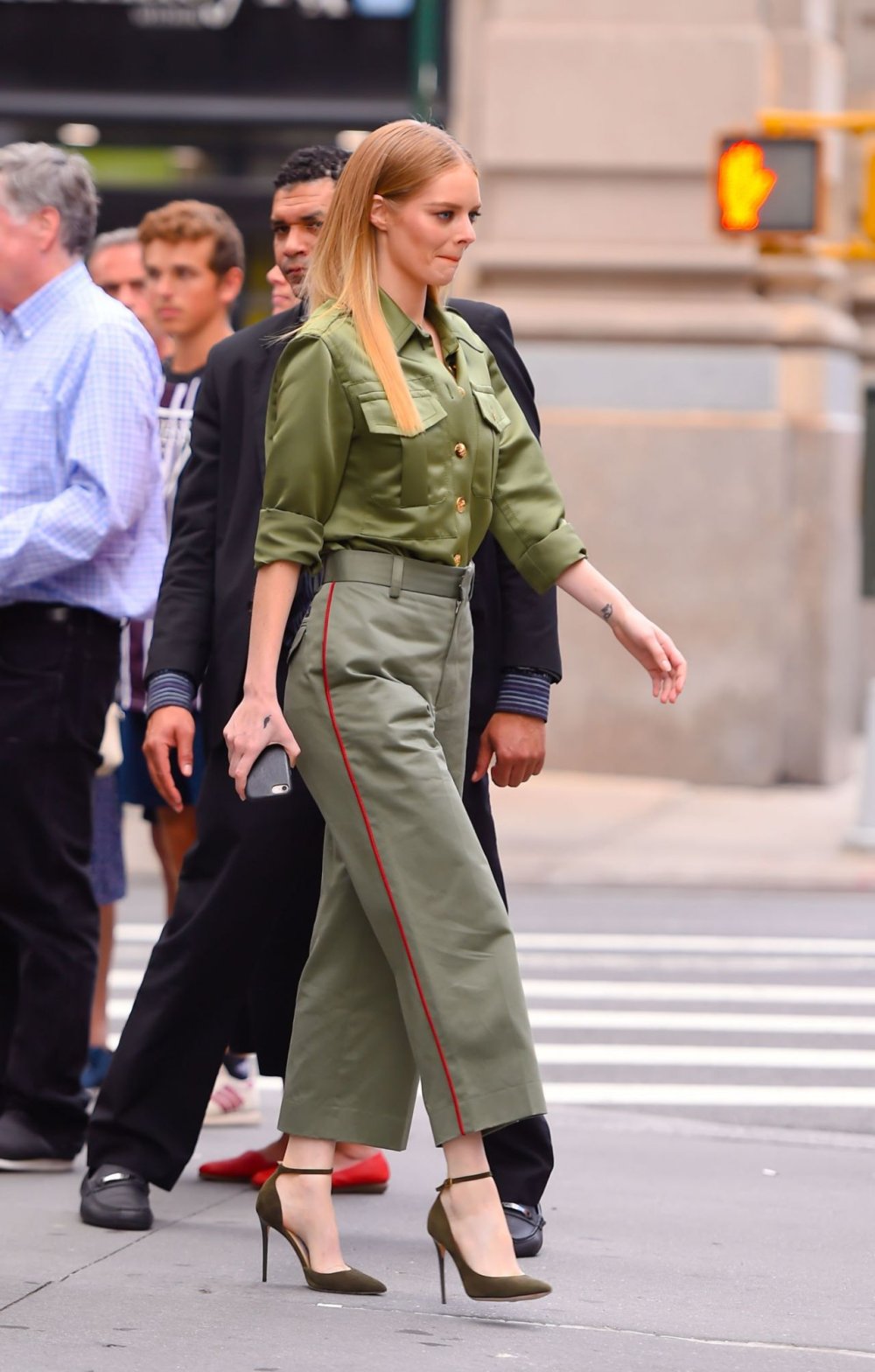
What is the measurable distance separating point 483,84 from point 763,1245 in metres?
11.5

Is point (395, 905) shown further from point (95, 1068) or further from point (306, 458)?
point (95, 1068)

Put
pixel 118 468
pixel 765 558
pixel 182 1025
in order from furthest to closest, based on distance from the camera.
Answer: pixel 765 558 < pixel 118 468 < pixel 182 1025

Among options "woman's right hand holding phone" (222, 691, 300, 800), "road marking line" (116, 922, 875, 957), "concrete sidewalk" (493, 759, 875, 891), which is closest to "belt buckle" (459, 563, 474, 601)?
"woman's right hand holding phone" (222, 691, 300, 800)

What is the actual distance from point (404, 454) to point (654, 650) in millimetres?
507

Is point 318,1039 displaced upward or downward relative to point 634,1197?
upward

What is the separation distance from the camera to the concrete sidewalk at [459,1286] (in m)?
3.68

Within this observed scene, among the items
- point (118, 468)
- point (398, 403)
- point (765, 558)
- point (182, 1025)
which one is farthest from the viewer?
point (765, 558)

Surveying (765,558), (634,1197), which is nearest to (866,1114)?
(634,1197)

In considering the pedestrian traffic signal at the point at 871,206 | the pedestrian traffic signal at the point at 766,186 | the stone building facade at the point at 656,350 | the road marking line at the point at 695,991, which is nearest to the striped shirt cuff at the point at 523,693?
the road marking line at the point at 695,991

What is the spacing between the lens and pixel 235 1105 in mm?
5801

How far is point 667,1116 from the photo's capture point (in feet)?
21.2

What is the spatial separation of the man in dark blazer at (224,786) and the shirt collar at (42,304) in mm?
655

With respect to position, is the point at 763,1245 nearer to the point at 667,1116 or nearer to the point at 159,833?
the point at 667,1116

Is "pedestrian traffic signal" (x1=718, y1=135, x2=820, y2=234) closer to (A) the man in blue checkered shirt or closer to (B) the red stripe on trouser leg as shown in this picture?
(A) the man in blue checkered shirt
